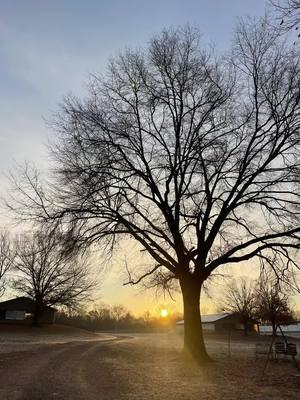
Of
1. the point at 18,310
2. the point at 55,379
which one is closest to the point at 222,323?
the point at 18,310

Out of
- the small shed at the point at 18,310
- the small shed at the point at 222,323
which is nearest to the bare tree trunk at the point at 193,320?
the small shed at the point at 18,310

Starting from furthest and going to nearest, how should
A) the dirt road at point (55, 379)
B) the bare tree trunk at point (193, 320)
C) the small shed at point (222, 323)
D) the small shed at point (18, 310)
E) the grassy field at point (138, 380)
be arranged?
the small shed at point (222, 323), the small shed at point (18, 310), the bare tree trunk at point (193, 320), the grassy field at point (138, 380), the dirt road at point (55, 379)

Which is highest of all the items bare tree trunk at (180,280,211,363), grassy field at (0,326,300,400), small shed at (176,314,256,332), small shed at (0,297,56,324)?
small shed at (0,297,56,324)

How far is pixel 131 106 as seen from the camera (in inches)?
816

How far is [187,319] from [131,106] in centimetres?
1010

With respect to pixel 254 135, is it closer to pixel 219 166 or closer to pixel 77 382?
pixel 219 166

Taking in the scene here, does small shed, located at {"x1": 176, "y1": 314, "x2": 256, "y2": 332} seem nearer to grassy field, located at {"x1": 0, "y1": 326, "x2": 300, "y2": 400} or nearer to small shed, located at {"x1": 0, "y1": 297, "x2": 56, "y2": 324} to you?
small shed, located at {"x1": 0, "y1": 297, "x2": 56, "y2": 324}

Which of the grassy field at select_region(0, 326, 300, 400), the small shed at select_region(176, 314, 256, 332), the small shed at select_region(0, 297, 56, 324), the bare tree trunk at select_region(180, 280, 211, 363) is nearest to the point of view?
the grassy field at select_region(0, 326, 300, 400)

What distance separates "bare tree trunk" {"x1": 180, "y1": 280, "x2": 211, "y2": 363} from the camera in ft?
61.5

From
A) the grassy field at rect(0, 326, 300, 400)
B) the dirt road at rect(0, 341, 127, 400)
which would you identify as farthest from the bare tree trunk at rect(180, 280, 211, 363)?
the dirt road at rect(0, 341, 127, 400)

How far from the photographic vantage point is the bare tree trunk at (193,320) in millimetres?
18734

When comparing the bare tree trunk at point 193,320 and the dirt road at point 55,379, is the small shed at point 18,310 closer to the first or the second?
the bare tree trunk at point 193,320

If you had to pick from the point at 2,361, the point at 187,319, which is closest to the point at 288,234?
the point at 187,319

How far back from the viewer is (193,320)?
19.1 metres
